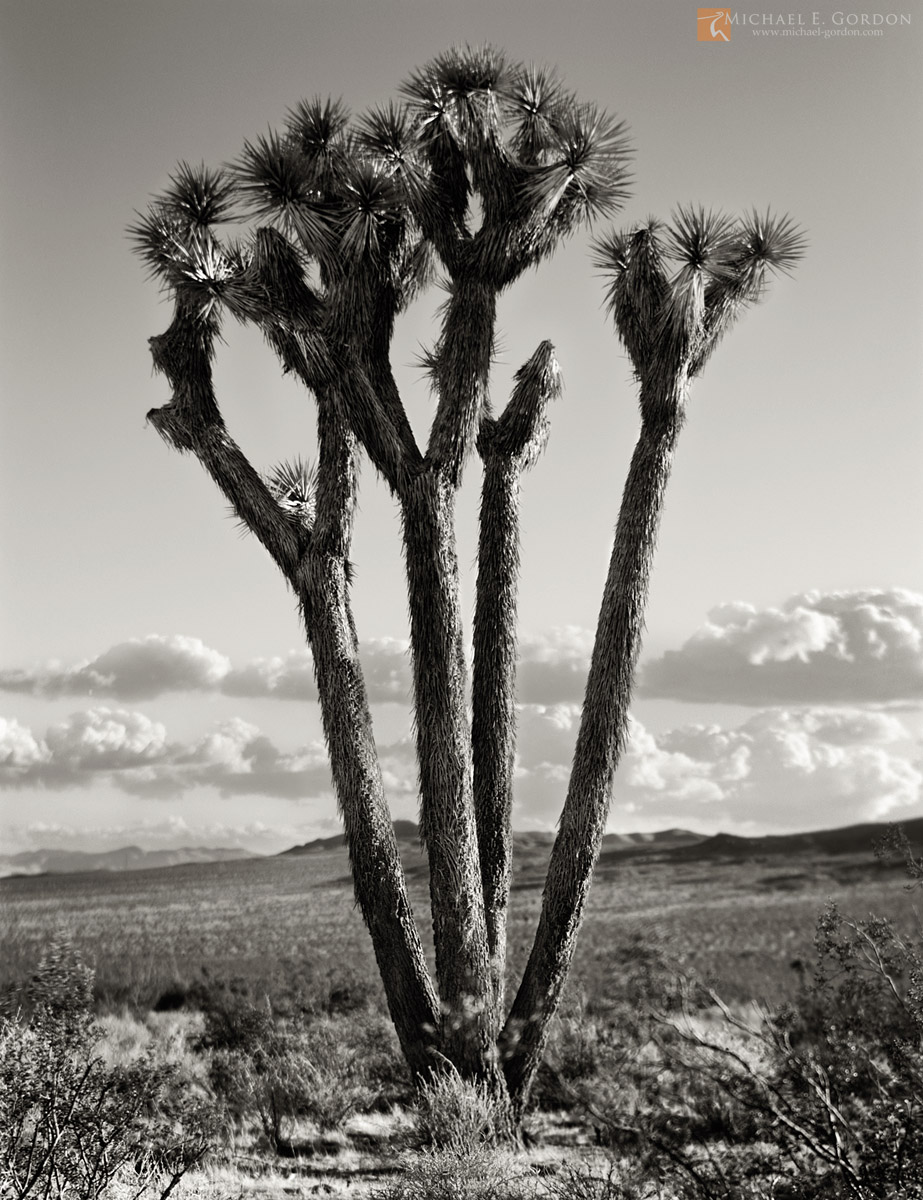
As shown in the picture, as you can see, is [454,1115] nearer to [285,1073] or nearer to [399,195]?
[285,1073]

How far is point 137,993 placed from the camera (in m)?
15.6

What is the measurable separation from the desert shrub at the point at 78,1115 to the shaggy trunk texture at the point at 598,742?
2.59 metres

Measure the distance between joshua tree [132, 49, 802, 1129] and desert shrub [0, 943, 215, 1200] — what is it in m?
1.88

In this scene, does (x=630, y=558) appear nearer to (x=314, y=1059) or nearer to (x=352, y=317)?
(x=352, y=317)

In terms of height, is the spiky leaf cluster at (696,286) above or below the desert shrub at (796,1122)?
above

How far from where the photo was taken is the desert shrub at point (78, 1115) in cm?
443

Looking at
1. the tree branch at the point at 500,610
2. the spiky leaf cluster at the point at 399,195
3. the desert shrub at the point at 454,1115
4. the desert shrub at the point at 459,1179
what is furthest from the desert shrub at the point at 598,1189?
the spiky leaf cluster at the point at 399,195

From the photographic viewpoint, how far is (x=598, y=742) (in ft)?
25.5

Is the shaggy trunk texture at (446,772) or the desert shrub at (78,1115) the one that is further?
the shaggy trunk texture at (446,772)

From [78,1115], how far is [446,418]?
5250 mm

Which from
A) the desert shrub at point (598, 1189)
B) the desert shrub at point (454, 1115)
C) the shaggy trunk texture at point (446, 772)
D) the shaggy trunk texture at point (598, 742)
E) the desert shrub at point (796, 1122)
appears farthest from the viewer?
the shaggy trunk texture at point (598, 742)

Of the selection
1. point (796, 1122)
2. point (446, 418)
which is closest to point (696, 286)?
point (446, 418)

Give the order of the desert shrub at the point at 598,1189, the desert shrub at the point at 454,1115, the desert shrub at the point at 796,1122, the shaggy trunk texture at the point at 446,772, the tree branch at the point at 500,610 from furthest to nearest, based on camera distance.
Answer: the tree branch at the point at 500,610, the shaggy trunk texture at the point at 446,772, the desert shrub at the point at 454,1115, the desert shrub at the point at 598,1189, the desert shrub at the point at 796,1122

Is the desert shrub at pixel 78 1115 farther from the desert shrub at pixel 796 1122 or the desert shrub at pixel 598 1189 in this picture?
the desert shrub at pixel 796 1122
